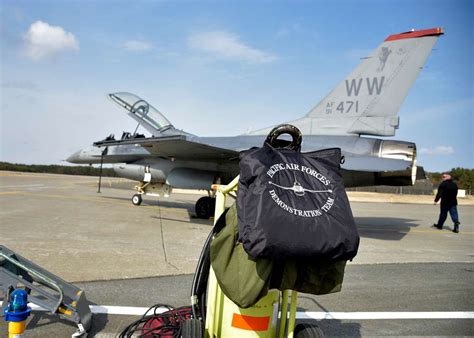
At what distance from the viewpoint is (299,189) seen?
76.0 inches

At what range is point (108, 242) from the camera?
6.92 meters

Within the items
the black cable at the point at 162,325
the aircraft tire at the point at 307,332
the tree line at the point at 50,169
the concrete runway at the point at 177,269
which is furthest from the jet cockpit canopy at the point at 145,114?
the tree line at the point at 50,169

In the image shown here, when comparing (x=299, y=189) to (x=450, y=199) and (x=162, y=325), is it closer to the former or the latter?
(x=162, y=325)

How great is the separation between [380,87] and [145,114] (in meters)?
7.50

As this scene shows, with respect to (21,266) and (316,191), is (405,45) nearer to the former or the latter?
(316,191)

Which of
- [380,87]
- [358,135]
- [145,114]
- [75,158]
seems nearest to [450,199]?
[358,135]

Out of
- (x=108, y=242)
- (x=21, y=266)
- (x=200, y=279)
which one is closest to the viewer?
(x=200, y=279)

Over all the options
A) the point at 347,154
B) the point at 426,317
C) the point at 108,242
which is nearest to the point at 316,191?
the point at 426,317

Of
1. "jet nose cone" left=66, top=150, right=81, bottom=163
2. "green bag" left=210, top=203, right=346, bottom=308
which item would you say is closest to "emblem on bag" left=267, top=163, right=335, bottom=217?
"green bag" left=210, top=203, right=346, bottom=308

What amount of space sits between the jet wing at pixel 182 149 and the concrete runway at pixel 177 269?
2.02 meters

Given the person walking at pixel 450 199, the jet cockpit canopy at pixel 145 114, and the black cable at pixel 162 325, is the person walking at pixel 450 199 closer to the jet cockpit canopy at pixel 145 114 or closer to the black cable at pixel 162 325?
the jet cockpit canopy at pixel 145 114

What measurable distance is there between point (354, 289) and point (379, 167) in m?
3.95

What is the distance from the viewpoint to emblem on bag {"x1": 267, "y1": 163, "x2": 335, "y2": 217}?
5.98 feet

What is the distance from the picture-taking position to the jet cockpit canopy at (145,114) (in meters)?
12.8
